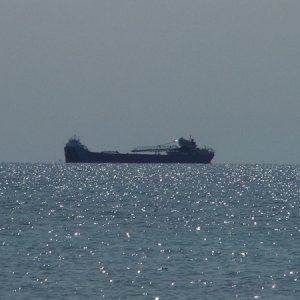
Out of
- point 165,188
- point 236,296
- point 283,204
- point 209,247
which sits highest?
point 165,188

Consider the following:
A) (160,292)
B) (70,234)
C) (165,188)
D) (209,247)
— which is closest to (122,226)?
(70,234)

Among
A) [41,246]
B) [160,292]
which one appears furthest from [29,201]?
[160,292]

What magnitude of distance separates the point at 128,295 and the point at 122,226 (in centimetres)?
2683

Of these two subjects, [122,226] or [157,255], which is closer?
[157,255]

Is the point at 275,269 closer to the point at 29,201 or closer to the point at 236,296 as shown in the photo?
the point at 236,296

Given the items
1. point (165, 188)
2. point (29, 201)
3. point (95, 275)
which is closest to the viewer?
point (95, 275)

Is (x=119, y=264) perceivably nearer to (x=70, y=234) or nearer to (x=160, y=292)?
(x=160, y=292)

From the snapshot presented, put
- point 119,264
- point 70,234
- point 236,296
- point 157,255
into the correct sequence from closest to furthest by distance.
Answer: point 236,296
point 119,264
point 157,255
point 70,234

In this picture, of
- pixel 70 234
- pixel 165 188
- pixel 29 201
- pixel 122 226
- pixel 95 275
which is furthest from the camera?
pixel 165 188

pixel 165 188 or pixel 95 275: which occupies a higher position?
pixel 165 188

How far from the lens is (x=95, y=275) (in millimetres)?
45781

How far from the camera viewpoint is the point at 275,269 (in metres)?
48.2

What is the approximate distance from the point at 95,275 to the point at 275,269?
6.97 meters

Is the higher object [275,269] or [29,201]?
[29,201]
